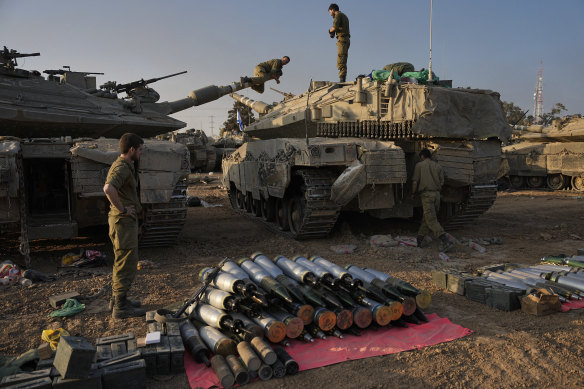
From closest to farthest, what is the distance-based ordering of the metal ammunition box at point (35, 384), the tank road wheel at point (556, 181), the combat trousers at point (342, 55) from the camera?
the metal ammunition box at point (35, 384)
the combat trousers at point (342, 55)
the tank road wheel at point (556, 181)

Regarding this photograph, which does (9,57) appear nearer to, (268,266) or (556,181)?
(268,266)

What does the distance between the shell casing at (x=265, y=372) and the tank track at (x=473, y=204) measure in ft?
21.1

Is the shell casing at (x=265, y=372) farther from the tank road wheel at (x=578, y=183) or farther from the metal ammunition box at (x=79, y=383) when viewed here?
the tank road wheel at (x=578, y=183)

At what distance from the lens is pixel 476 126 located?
8.84 meters

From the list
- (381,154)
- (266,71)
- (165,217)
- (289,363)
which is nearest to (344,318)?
(289,363)

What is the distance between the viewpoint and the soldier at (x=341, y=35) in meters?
10.9

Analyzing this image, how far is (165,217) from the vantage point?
280 inches

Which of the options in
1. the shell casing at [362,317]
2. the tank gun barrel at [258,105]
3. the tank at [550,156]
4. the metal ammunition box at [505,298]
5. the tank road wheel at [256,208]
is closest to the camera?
the shell casing at [362,317]

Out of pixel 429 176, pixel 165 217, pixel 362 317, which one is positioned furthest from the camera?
pixel 429 176

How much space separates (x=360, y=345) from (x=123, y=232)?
2.45 meters

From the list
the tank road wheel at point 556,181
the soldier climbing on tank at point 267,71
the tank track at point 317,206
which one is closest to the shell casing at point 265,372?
the tank track at point 317,206

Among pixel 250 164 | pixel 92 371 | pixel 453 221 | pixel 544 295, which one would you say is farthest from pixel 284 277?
pixel 250 164

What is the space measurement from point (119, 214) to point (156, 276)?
186cm

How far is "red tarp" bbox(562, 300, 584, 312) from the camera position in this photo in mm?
4840
